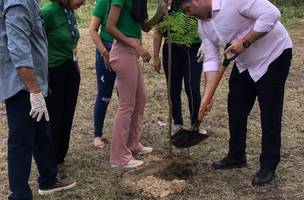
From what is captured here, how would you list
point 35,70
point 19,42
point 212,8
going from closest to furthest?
point 19,42
point 35,70
point 212,8

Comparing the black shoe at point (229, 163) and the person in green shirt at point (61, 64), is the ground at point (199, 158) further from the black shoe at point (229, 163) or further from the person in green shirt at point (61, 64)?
the person in green shirt at point (61, 64)

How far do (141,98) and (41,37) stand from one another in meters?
1.34

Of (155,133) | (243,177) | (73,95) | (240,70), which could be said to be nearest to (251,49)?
(240,70)

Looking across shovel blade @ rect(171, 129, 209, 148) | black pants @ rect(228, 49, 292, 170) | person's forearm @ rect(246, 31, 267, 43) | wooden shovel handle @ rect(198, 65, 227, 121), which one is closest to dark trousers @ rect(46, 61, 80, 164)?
shovel blade @ rect(171, 129, 209, 148)

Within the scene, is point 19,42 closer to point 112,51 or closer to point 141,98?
point 112,51

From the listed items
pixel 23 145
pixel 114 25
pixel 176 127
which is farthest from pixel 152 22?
pixel 23 145

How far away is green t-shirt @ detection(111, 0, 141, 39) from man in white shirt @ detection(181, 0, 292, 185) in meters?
0.54

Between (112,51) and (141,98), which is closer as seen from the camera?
(112,51)

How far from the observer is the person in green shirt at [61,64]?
3.91m

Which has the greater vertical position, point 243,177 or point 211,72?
point 211,72

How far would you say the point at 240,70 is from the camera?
4043mm

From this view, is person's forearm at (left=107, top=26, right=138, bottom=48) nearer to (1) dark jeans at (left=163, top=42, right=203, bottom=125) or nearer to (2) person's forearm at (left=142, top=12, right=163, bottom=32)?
(2) person's forearm at (left=142, top=12, right=163, bottom=32)

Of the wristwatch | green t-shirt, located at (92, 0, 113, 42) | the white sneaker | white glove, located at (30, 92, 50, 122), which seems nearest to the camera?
white glove, located at (30, 92, 50, 122)

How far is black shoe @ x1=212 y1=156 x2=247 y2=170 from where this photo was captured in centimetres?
444
